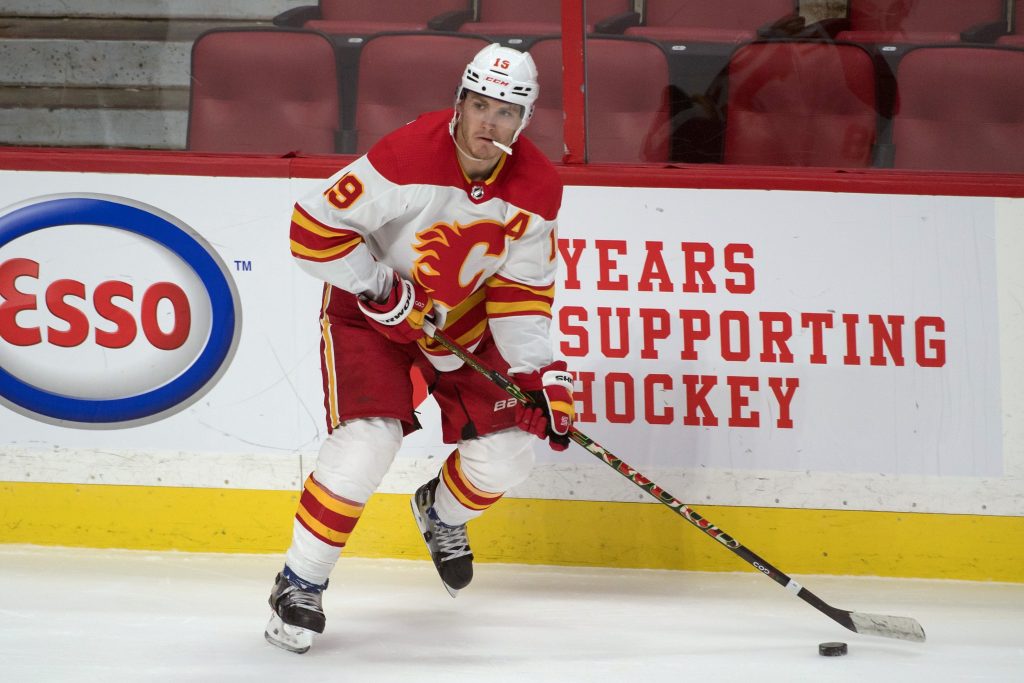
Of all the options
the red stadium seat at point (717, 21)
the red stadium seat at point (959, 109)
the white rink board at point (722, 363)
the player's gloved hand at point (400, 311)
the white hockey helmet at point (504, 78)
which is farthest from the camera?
the red stadium seat at point (717, 21)

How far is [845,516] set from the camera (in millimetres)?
3125

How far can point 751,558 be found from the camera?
8.83 feet

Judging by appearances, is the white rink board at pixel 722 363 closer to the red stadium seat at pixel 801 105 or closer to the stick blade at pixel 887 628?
the red stadium seat at pixel 801 105

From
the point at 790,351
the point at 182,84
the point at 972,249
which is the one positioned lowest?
the point at 790,351

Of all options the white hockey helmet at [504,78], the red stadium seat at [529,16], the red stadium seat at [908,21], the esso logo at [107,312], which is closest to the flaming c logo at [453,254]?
the white hockey helmet at [504,78]

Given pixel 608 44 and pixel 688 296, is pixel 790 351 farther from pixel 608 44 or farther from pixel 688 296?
pixel 608 44

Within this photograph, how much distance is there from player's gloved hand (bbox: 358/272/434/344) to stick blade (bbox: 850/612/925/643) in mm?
1139

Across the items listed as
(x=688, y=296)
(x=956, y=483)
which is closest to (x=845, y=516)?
(x=956, y=483)

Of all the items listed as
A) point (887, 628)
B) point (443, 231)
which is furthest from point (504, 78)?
point (887, 628)

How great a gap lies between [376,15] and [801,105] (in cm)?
120

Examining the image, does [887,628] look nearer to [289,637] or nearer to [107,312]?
[289,637]

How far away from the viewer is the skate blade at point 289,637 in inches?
97.4

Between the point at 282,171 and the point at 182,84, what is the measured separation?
413mm

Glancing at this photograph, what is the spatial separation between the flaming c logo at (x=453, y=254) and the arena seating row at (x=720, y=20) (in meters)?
0.89
